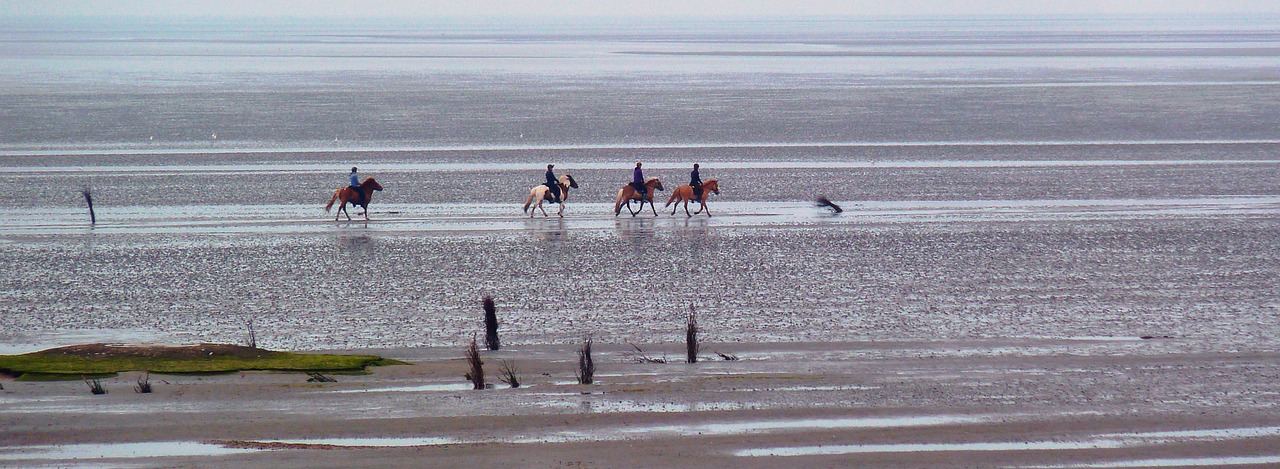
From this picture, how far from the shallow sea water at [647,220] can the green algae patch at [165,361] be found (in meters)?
1.46

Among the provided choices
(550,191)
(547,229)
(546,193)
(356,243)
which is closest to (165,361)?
(356,243)

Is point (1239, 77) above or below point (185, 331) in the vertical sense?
above

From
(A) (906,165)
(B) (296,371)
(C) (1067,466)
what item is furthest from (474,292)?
(A) (906,165)

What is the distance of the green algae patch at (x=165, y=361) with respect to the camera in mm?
13273

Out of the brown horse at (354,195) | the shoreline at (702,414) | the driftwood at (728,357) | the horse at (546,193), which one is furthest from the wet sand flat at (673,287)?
the horse at (546,193)

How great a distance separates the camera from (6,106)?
188 feet

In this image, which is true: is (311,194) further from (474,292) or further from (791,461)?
(791,461)

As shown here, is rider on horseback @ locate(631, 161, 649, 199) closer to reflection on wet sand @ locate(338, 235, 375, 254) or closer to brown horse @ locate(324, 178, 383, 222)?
brown horse @ locate(324, 178, 383, 222)

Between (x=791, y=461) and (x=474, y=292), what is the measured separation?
929 cm

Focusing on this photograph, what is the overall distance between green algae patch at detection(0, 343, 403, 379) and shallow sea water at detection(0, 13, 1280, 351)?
1461 mm

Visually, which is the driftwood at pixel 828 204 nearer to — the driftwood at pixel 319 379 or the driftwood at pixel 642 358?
the driftwood at pixel 642 358

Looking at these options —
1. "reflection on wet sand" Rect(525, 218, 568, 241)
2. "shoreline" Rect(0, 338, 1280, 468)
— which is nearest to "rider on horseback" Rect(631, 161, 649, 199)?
"reflection on wet sand" Rect(525, 218, 568, 241)

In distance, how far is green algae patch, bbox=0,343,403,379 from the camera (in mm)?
13273

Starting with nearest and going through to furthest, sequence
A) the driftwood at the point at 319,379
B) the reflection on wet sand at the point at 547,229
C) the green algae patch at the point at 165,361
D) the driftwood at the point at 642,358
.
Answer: the driftwood at the point at 319,379 < the green algae patch at the point at 165,361 < the driftwood at the point at 642,358 < the reflection on wet sand at the point at 547,229
